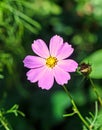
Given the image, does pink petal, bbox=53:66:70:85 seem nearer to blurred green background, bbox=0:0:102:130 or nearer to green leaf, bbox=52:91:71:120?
blurred green background, bbox=0:0:102:130

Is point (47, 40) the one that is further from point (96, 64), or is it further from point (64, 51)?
point (64, 51)

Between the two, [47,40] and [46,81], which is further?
[47,40]

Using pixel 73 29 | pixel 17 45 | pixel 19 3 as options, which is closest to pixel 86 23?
pixel 73 29

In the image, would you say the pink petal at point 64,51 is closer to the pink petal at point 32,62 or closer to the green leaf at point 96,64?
the pink petal at point 32,62

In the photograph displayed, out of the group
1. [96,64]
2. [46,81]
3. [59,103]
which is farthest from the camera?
[59,103]

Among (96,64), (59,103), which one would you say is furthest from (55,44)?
(59,103)

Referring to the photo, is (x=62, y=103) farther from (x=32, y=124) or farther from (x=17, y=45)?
(x=17, y=45)
